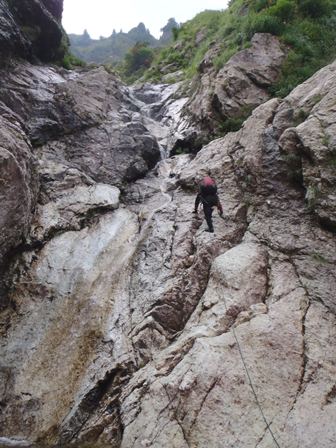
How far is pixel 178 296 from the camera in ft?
36.8

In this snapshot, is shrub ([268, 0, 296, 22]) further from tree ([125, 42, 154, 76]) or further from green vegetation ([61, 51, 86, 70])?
tree ([125, 42, 154, 76])

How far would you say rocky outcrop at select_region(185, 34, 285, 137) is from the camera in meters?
18.3

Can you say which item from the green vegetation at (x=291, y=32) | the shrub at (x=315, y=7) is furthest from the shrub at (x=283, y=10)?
the shrub at (x=315, y=7)

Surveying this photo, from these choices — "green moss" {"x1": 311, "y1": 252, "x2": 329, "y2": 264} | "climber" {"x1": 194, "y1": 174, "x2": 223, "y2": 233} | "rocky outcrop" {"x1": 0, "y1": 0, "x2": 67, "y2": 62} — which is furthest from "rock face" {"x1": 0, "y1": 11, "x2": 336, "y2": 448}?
"rocky outcrop" {"x1": 0, "y1": 0, "x2": 67, "y2": 62}

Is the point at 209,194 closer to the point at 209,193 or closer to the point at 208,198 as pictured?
the point at 209,193

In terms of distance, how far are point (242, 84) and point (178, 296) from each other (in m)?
12.1

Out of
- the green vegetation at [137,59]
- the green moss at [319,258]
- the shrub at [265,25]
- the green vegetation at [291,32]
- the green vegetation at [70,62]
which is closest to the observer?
the green moss at [319,258]

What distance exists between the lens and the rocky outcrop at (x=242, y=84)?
18281 millimetres

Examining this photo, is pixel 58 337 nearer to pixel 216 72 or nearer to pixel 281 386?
pixel 281 386

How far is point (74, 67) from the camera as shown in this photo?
85.8 ft

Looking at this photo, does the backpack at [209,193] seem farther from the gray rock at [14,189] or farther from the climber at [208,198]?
the gray rock at [14,189]

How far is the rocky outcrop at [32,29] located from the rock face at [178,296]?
236 inches

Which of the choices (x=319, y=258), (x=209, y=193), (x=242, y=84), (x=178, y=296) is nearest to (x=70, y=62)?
(x=242, y=84)

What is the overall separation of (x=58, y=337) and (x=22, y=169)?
227 inches
